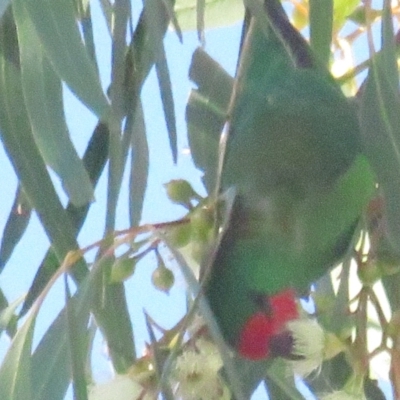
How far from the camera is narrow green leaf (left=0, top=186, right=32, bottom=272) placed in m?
0.72

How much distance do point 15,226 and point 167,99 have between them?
0.68 feet

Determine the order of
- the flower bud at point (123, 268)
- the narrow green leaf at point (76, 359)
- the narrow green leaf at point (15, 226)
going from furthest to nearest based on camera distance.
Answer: the narrow green leaf at point (15, 226)
the flower bud at point (123, 268)
the narrow green leaf at point (76, 359)

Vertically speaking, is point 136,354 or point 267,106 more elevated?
point 267,106

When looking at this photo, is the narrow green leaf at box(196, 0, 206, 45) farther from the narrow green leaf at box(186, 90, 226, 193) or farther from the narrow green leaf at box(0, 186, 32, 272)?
the narrow green leaf at box(0, 186, 32, 272)

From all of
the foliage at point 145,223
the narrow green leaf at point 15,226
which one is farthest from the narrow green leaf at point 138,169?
the narrow green leaf at point 15,226

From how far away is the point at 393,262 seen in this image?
0.65m

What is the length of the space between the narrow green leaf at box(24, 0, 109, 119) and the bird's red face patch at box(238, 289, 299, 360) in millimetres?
267

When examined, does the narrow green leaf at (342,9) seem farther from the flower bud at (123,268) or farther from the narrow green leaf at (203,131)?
the flower bud at (123,268)

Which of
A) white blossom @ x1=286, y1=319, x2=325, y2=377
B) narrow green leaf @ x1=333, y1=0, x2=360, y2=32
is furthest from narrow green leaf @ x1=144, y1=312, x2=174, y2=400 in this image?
narrow green leaf @ x1=333, y1=0, x2=360, y2=32

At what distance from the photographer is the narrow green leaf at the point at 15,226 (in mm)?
722

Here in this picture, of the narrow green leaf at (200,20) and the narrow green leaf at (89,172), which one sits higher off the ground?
Result: the narrow green leaf at (200,20)

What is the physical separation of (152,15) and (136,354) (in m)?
0.30

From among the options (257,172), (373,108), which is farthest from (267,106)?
(373,108)

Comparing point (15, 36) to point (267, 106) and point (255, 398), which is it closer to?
point (267, 106)
